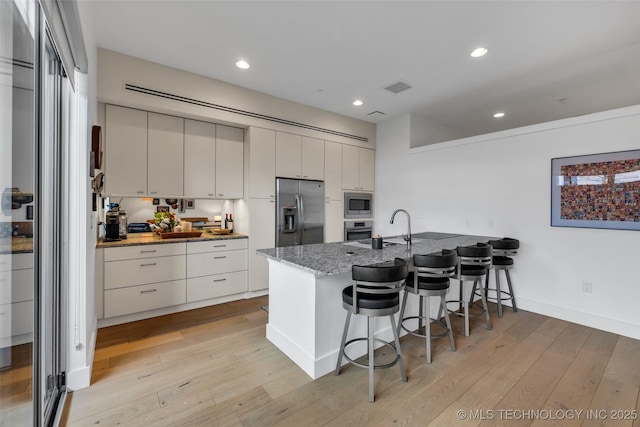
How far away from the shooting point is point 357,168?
5.20 metres

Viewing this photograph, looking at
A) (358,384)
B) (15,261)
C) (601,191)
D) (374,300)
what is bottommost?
(358,384)

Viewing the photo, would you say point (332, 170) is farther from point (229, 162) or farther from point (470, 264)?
point (470, 264)

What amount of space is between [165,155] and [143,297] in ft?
5.50

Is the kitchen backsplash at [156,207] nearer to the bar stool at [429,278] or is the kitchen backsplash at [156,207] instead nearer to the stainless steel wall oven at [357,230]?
Result: the stainless steel wall oven at [357,230]

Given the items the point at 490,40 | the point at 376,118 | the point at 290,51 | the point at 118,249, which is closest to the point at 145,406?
the point at 118,249

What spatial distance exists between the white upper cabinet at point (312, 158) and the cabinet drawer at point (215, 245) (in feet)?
4.79

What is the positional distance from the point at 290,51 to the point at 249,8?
690mm

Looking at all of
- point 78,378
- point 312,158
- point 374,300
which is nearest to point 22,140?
point 78,378

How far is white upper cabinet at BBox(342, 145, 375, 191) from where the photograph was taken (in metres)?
5.01

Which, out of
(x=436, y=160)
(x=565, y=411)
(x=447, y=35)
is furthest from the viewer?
(x=436, y=160)

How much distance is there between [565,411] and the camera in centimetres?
174

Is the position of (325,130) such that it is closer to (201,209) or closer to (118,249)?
(201,209)

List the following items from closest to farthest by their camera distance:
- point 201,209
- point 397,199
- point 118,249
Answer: point 118,249 < point 201,209 < point 397,199

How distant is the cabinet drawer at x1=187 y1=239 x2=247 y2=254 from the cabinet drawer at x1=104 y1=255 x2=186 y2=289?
0.15 m
